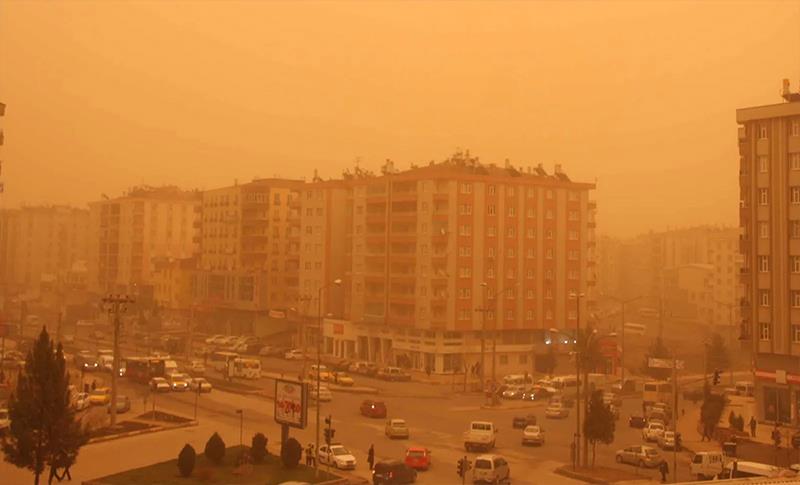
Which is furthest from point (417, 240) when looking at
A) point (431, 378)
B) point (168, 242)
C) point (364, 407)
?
point (168, 242)

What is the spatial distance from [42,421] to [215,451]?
2657 millimetres

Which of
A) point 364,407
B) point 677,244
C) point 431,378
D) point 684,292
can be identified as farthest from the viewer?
point 677,244

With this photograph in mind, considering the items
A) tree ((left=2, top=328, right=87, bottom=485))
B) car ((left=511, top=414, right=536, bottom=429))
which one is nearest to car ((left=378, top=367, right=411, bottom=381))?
car ((left=511, top=414, right=536, bottom=429))

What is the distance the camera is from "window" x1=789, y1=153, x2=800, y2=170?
61.4 ft

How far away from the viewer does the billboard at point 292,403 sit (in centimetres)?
1386

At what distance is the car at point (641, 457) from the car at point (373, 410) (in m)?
5.64

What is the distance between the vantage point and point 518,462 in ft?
46.7

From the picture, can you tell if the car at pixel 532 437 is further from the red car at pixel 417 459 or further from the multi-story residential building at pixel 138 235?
the multi-story residential building at pixel 138 235

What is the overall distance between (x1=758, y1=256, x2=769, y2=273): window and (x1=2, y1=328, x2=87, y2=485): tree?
1418cm

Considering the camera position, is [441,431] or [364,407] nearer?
[441,431]

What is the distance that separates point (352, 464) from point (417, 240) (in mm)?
15553

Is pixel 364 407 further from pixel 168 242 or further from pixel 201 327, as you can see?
pixel 168 242

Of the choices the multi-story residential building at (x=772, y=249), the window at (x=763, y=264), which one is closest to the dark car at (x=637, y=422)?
the multi-story residential building at (x=772, y=249)

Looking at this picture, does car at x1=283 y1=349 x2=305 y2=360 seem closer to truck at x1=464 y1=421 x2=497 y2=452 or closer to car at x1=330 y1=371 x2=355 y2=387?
car at x1=330 y1=371 x2=355 y2=387
